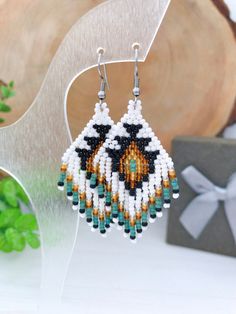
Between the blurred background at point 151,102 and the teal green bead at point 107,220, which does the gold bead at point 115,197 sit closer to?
the teal green bead at point 107,220

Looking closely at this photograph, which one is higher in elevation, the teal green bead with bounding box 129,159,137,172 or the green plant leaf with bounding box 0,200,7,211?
the teal green bead with bounding box 129,159,137,172

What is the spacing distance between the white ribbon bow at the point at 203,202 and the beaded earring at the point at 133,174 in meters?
0.28

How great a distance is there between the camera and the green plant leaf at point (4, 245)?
36.4 inches

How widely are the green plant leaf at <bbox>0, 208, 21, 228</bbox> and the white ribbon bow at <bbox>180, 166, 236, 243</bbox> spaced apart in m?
0.43

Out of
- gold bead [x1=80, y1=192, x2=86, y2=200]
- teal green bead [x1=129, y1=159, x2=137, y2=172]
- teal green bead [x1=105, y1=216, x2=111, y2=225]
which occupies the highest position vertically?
teal green bead [x1=129, y1=159, x2=137, y2=172]

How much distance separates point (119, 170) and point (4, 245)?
37cm

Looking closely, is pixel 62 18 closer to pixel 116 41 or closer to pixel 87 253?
pixel 116 41

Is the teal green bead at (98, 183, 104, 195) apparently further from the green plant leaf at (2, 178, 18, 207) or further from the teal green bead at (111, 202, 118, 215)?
the green plant leaf at (2, 178, 18, 207)

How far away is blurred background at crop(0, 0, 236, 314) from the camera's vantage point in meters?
0.92

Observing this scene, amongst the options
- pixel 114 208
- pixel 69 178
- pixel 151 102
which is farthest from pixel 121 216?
pixel 151 102

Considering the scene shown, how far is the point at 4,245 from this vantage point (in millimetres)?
932

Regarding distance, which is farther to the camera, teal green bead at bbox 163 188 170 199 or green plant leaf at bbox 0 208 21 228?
green plant leaf at bbox 0 208 21 228

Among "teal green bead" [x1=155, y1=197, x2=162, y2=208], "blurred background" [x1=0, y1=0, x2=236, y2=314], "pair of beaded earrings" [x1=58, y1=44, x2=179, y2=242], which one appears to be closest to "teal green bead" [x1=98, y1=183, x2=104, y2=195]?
"pair of beaded earrings" [x1=58, y1=44, x2=179, y2=242]

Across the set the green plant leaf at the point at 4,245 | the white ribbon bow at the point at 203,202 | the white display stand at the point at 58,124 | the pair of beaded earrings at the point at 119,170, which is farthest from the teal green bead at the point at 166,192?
the green plant leaf at the point at 4,245
